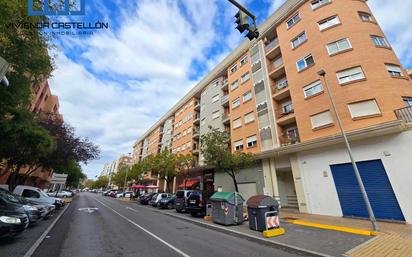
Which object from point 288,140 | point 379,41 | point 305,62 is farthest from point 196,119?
point 379,41

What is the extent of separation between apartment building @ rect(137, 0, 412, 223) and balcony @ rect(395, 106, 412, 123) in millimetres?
43

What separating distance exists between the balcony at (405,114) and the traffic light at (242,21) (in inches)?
477

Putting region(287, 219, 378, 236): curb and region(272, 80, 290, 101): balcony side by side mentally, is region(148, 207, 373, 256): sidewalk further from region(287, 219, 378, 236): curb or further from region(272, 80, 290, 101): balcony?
region(272, 80, 290, 101): balcony

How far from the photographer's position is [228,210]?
37.2ft

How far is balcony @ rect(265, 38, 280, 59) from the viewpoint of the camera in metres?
21.3

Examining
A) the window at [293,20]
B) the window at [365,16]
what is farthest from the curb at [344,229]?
the window at [293,20]

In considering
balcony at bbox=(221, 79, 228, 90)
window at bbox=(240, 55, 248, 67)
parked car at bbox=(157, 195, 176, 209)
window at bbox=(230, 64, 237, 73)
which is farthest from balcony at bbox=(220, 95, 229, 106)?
parked car at bbox=(157, 195, 176, 209)

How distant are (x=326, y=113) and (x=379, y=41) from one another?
22.3 ft

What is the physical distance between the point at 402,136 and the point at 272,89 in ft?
36.5

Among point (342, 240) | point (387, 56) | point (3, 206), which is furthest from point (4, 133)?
point (387, 56)

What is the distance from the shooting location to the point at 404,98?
1288 centimetres

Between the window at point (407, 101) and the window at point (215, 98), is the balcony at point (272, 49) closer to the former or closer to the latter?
the window at point (215, 98)

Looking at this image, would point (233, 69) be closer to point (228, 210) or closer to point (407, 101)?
point (407, 101)

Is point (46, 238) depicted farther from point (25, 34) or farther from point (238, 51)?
point (238, 51)
